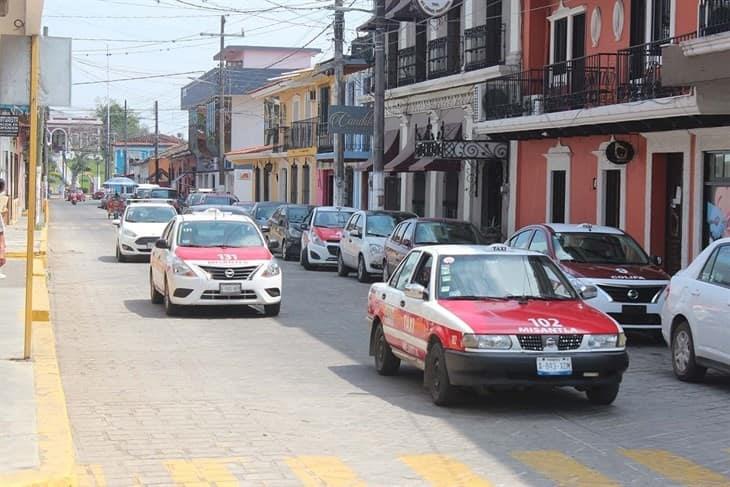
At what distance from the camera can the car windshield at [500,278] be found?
467 inches

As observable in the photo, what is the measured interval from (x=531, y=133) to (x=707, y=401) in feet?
60.0

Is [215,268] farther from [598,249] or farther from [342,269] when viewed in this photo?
[342,269]

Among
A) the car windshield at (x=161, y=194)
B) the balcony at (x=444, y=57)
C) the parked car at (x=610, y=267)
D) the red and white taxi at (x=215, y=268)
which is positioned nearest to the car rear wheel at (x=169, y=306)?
the red and white taxi at (x=215, y=268)

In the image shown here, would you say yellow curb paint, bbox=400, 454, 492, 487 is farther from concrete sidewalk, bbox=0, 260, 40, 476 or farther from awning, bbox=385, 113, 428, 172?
awning, bbox=385, 113, 428, 172

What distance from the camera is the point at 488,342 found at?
10.8m

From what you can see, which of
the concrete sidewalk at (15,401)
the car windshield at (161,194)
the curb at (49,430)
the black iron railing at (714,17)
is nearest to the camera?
the curb at (49,430)

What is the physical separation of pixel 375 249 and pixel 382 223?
47.7 inches

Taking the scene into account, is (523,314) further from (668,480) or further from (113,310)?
(113,310)

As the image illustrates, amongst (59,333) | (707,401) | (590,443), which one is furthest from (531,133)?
(590,443)

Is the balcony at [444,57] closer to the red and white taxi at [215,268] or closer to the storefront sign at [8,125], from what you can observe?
the storefront sign at [8,125]

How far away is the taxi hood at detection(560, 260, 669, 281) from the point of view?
660 inches

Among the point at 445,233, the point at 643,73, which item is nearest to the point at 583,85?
the point at 643,73

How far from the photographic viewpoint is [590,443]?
9797 millimetres

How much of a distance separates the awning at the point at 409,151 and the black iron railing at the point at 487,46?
3.59 metres
